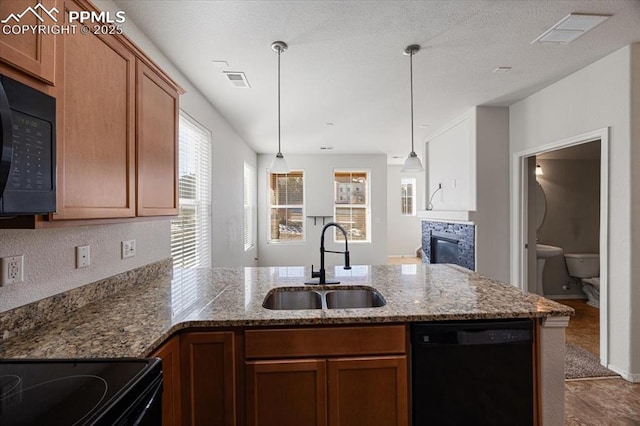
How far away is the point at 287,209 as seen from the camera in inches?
262

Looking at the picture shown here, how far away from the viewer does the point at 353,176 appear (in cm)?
677

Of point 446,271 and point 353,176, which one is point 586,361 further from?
point 353,176

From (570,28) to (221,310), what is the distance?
9.66 ft

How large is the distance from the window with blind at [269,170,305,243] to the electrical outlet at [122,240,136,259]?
472 centimetres

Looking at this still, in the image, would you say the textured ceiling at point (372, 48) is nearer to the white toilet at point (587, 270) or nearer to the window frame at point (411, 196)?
the white toilet at point (587, 270)

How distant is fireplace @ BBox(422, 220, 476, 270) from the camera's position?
375 centimetres

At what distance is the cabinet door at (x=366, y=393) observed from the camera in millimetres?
1294

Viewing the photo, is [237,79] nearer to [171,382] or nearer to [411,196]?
[171,382]

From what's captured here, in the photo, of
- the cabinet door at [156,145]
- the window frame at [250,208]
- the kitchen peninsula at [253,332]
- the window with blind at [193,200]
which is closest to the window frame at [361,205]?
the window frame at [250,208]

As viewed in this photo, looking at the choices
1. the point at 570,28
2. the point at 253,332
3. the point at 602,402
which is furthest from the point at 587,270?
the point at 253,332

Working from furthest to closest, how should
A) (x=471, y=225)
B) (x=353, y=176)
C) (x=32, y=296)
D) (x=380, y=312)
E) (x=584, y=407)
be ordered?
(x=353, y=176) < (x=471, y=225) < (x=584, y=407) < (x=380, y=312) < (x=32, y=296)

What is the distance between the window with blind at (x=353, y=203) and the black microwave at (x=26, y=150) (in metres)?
5.93

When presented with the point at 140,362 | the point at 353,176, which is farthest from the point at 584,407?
the point at 353,176

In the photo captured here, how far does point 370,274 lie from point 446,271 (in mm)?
610
